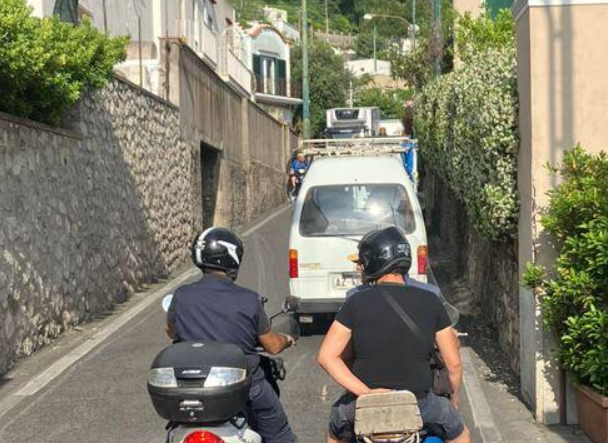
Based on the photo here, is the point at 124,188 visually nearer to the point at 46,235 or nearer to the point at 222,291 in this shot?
the point at 46,235

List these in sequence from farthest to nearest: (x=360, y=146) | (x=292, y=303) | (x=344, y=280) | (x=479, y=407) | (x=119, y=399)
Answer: (x=360, y=146) < (x=344, y=280) < (x=119, y=399) < (x=479, y=407) < (x=292, y=303)

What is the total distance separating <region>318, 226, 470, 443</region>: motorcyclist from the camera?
4.14 metres

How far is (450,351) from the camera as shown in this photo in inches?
170

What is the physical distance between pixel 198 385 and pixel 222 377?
11 centimetres

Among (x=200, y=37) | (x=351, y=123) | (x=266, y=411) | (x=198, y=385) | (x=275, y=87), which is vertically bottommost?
(x=266, y=411)

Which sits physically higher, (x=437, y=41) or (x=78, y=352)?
(x=437, y=41)

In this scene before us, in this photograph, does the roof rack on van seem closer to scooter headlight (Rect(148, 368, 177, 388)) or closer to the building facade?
scooter headlight (Rect(148, 368, 177, 388))

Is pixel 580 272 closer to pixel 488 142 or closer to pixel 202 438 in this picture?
pixel 488 142

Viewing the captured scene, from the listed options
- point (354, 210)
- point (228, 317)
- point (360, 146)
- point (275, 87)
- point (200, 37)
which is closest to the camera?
point (228, 317)

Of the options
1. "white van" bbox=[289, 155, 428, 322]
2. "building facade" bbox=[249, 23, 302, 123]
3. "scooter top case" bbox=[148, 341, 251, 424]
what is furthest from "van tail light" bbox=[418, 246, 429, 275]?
"building facade" bbox=[249, 23, 302, 123]

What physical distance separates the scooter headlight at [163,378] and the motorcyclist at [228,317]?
1.45ft

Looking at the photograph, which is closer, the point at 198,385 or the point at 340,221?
the point at 198,385

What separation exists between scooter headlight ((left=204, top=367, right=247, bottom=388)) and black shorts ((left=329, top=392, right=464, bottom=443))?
1.67ft

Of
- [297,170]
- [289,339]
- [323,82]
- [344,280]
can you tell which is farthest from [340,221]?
[323,82]
